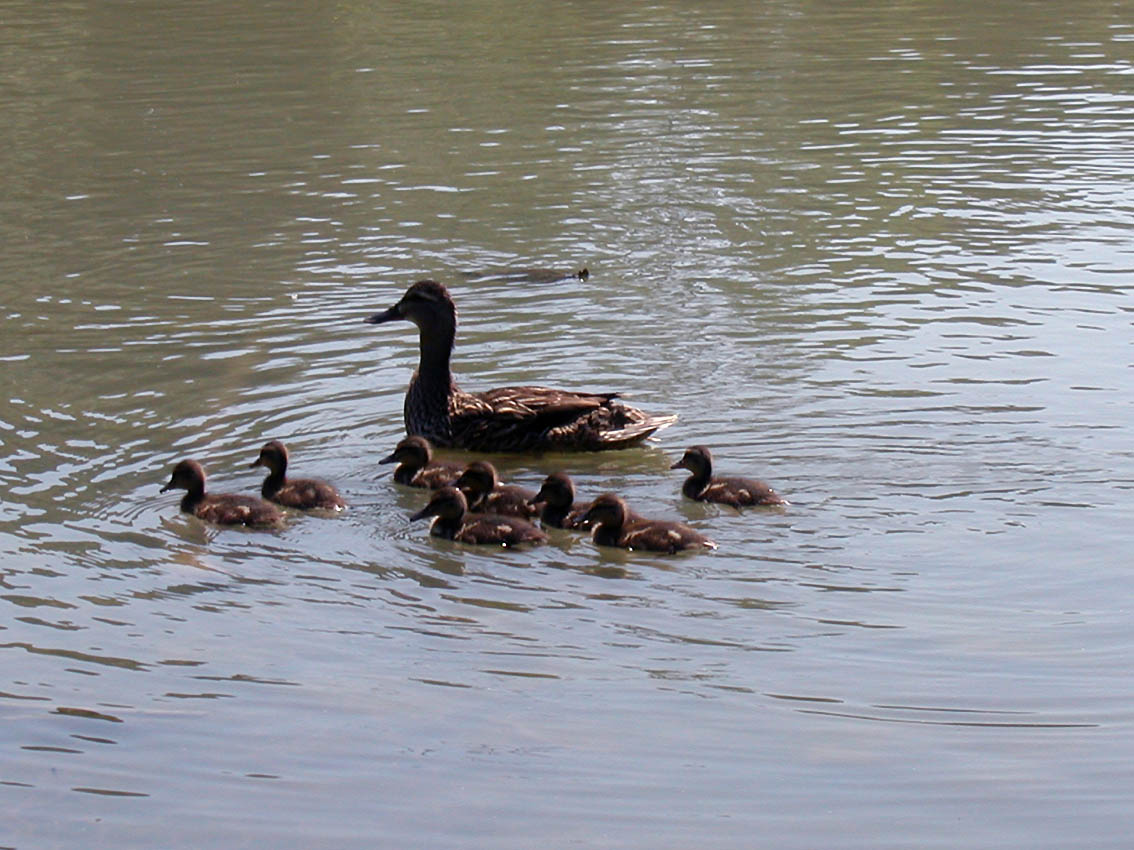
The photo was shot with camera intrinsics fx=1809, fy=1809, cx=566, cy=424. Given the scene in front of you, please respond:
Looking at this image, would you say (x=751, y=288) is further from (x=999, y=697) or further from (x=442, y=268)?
(x=999, y=697)

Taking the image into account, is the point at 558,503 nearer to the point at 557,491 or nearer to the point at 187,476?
the point at 557,491

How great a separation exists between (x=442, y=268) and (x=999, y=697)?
722 centimetres

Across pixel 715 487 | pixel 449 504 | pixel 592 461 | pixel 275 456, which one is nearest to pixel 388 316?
pixel 592 461

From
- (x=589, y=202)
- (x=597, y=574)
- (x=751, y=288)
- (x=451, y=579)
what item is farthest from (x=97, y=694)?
(x=589, y=202)

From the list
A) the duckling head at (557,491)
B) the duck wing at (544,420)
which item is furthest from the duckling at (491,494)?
the duck wing at (544,420)

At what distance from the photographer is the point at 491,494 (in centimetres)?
862

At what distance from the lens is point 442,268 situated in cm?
1272

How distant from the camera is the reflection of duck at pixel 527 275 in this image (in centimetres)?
1225

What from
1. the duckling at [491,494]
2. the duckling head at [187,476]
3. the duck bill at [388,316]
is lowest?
the duckling at [491,494]

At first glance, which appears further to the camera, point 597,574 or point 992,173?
point 992,173

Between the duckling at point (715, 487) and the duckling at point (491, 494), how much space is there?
74 centimetres

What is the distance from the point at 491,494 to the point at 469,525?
587 mm

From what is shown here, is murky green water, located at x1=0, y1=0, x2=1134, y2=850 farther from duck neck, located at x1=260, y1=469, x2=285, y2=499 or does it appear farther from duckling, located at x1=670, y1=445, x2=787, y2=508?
duck neck, located at x1=260, y1=469, x2=285, y2=499

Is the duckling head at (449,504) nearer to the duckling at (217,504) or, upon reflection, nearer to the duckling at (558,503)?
the duckling at (558,503)
